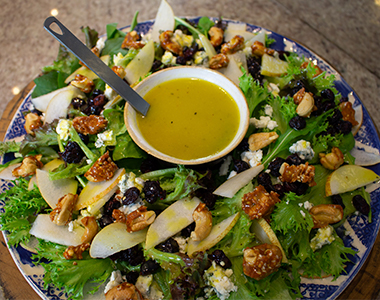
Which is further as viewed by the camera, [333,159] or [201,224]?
[333,159]

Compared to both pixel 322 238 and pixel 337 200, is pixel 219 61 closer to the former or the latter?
pixel 337 200

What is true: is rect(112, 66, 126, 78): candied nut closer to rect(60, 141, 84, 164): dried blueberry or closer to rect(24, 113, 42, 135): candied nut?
rect(60, 141, 84, 164): dried blueberry

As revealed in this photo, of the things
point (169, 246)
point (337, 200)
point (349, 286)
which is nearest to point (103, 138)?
point (169, 246)

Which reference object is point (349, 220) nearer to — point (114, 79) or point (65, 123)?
point (114, 79)

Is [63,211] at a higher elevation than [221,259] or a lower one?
higher

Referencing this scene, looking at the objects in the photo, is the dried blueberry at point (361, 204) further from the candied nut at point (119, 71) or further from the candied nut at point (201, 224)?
the candied nut at point (119, 71)

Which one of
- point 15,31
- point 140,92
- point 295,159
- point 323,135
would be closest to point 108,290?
point 140,92

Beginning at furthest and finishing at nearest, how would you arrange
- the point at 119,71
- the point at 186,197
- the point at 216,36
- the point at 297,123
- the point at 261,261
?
the point at 216,36 → the point at 119,71 → the point at 297,123 → the point at 186,197 → the point at 261,261
